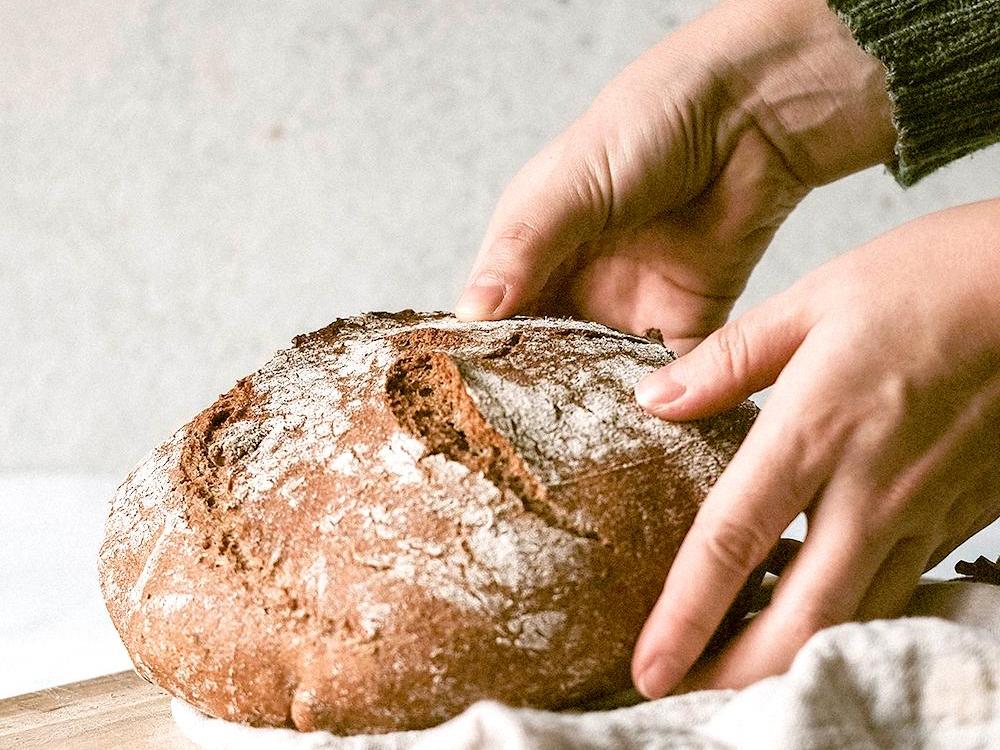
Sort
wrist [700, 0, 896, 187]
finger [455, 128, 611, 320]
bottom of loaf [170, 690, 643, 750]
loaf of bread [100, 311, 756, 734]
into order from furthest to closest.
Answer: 1. wrist [700, 0, 896, 187]
2. finger [455, 128, 611, 320]
3. loaf of bread [100, 311, 756, 734]
4. bottom of loaf [170, 690, 643, 750]

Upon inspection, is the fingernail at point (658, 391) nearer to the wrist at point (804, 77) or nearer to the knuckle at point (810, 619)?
the knuckle at point (810, 619)

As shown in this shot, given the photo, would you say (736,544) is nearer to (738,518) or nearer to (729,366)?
(738,518)

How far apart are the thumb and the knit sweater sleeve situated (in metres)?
0.55

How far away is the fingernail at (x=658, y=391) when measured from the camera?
3.47ft

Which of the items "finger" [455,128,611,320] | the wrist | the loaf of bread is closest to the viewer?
the loaf of bread

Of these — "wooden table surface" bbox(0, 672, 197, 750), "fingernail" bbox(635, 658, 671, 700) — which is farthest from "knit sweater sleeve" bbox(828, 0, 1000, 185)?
"wooden table surface" bbox(0, 672, 197, 750)

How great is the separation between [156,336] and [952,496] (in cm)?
227

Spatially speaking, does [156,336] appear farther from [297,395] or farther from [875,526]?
[875,526]

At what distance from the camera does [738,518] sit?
3.17 feet

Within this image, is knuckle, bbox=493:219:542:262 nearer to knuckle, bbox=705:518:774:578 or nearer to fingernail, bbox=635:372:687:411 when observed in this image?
fingernail, bbox=635:372:687:411

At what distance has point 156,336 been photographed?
2855mm

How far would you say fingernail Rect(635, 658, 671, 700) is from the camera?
973 mm

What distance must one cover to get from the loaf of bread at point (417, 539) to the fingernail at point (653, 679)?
27 mm

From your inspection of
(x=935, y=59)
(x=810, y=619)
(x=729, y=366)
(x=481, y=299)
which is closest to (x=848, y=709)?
(x=810, y=619)
